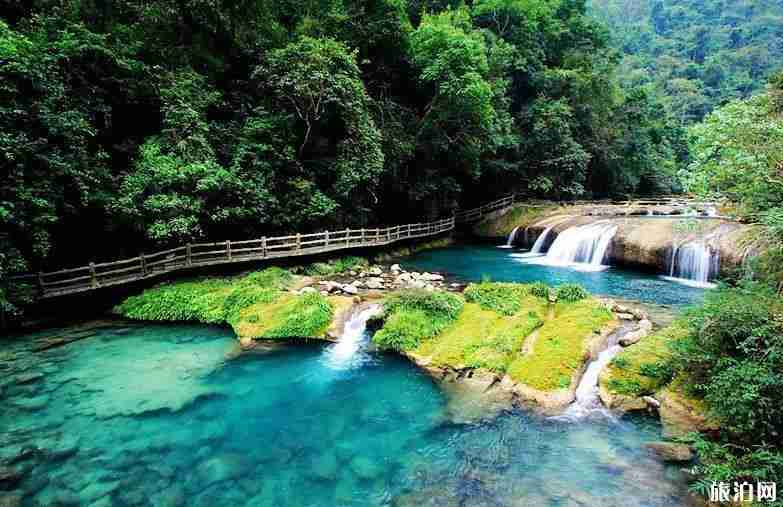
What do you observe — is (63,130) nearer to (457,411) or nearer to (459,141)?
(457,411)

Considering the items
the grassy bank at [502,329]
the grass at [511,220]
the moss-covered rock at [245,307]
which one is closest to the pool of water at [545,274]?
the grassy bank at [502,329]

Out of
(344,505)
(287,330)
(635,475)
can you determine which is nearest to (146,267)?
(287,330)

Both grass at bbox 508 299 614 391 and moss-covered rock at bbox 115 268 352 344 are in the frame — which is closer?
grass at bbox 508 299 614 391

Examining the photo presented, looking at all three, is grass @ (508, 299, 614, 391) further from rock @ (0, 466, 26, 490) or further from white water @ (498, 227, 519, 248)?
white water @ (498, 227, 519, 248)

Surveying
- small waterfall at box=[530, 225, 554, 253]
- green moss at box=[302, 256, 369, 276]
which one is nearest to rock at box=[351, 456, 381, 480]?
green moss at box=[302, 256, 369, 276]

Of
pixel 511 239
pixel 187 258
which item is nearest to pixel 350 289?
pixel 187 258

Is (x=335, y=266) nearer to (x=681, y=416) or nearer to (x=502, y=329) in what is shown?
(x=502, y=329)
